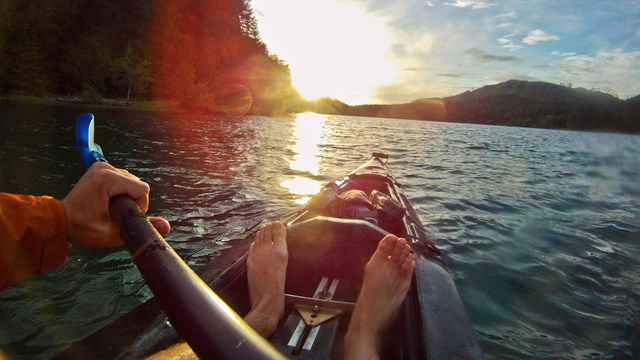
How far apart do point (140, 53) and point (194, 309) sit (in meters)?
58.0

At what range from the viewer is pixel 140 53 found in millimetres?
50125

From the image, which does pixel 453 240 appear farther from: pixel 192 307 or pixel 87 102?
pixel 87 102

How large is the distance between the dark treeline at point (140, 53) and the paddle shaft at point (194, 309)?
4228 cm

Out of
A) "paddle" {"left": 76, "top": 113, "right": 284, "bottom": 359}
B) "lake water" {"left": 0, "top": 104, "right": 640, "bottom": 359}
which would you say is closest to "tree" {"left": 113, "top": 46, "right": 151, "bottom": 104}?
"lake water" {"left": 0, "top": 104, "right": 640, "bottom": 359}

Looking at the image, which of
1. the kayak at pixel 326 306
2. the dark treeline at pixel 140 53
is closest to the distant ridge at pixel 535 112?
the dark treeline at pixel 140 53

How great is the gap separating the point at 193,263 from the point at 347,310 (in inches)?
105

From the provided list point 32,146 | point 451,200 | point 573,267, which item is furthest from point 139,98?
point 573,267

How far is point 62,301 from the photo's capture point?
3.64 m

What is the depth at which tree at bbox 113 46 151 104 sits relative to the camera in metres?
41.5

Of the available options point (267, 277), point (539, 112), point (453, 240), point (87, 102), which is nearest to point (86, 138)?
point (267, 277)

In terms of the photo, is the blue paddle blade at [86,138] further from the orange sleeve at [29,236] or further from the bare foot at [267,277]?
the bare foot at [267,277]

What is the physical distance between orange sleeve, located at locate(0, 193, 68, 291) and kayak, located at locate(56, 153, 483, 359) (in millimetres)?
1050

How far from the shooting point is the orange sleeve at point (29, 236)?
100 centimetres

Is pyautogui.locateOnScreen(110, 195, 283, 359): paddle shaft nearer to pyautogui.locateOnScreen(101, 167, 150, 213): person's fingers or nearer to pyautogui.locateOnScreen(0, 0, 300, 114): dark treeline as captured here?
pyautogui.locateOnScreen(101, 167, 150, 213): person's fingers
